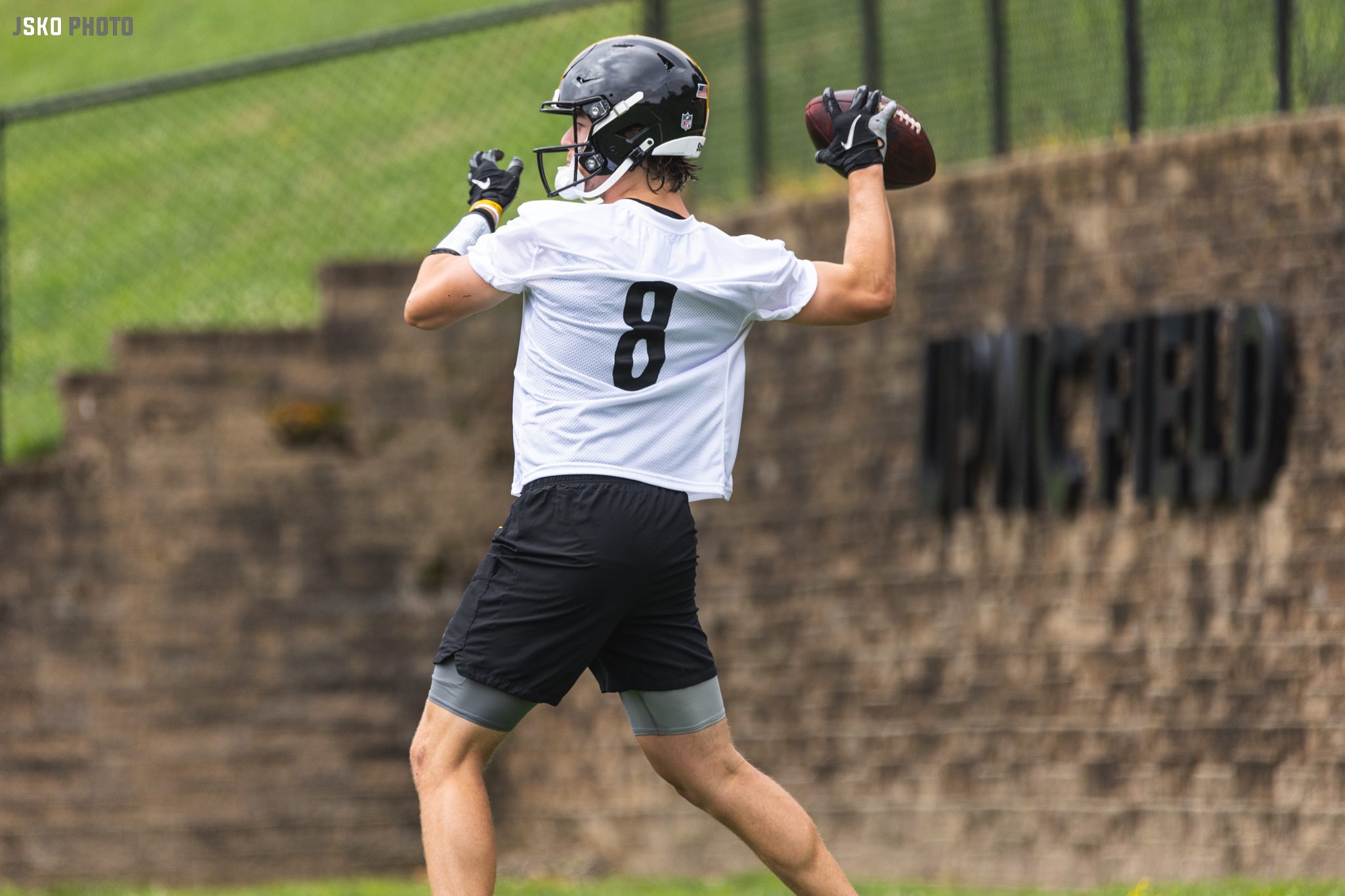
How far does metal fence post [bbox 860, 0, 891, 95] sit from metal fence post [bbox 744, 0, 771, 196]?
889 mm

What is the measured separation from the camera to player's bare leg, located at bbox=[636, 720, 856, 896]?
4590mm

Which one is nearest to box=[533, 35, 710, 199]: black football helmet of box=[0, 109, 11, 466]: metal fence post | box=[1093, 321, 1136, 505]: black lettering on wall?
box=[1093, 321, 1136, 505]: black lettering on wall

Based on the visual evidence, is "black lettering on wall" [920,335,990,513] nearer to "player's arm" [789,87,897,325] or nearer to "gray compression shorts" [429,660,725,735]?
"player's arm" [789,87,897,325]

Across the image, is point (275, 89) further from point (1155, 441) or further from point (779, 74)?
point (1155, 441)

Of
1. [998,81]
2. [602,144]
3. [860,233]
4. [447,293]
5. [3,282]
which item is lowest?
[447,293]

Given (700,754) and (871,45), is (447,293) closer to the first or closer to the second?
(700,754)

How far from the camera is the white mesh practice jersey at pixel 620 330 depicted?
4.45 meters

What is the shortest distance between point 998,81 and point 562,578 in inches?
264

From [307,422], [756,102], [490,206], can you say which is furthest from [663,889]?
[490,206]

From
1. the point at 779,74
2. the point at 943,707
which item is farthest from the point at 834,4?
the point at 943,707

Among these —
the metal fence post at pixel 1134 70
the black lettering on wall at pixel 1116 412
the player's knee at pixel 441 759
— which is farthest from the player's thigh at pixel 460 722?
the metal fence post at pixel 1134 70

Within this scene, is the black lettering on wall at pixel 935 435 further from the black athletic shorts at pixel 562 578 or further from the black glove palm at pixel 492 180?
the black athletic shorts at pixel 562 578

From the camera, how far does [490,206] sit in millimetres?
4746

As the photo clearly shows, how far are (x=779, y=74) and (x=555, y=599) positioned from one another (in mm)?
7814
